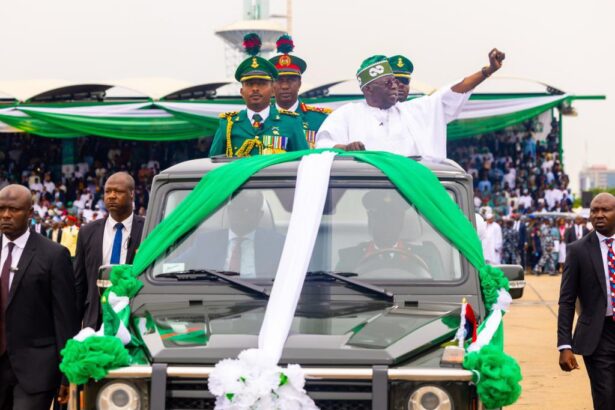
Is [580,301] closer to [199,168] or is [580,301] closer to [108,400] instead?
[199,168]

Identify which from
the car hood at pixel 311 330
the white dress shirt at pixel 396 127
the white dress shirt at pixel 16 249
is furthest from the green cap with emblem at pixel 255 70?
the car hood at pixel 311 330

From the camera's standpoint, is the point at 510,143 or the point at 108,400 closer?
the point at 108,400

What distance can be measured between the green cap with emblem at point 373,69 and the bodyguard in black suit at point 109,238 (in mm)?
1690

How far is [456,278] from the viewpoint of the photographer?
5.24 meters

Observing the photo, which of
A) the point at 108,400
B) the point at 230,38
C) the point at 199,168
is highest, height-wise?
the point at 230,38

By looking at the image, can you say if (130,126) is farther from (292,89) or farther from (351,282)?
(351,282)

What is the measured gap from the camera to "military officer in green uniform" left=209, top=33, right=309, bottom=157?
752 cm

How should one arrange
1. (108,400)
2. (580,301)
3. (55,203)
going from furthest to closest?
(55,203)
(580,301)
(108,400)

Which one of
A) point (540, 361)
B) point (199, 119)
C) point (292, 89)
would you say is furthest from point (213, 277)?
point (199, 119)

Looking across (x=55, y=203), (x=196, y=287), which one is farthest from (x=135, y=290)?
(x=55, y=203)

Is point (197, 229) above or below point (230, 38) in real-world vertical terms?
below

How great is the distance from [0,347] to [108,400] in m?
1.98

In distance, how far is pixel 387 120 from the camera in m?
7.45

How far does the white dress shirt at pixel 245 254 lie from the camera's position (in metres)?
5.25
